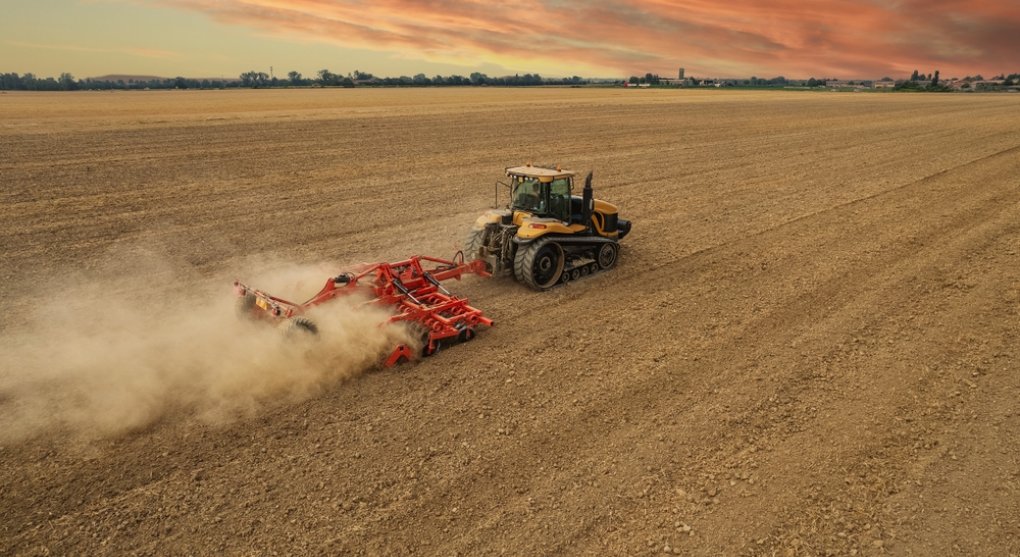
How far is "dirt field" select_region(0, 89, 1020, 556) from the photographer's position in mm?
5004

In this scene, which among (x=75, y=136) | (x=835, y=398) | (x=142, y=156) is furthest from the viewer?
(x=75, y=136)

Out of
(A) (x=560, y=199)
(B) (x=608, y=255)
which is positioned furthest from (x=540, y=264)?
(B) (x=608, y=255)

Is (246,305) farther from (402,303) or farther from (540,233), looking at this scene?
(540,233)

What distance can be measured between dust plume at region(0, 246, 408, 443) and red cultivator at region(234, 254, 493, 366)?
0.61 feet

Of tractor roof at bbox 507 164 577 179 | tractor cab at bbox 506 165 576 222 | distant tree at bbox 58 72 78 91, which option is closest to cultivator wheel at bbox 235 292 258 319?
tractor cab at bbox 506 165 576 222

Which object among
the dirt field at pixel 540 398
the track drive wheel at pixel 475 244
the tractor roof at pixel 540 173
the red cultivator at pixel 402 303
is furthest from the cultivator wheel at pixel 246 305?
the tractor roof at pixel 540 173

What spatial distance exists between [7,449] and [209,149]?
22.6 meters

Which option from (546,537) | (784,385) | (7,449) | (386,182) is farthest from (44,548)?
(386,182)

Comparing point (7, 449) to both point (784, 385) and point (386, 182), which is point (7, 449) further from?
point (386, 182)

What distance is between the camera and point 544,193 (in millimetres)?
10188

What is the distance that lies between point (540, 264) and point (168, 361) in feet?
18.3

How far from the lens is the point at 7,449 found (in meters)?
5.88

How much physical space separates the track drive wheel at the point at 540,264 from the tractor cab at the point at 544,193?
0.66 metres

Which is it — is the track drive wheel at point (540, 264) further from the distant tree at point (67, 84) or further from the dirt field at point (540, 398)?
the distant tree at point (67, 84)
